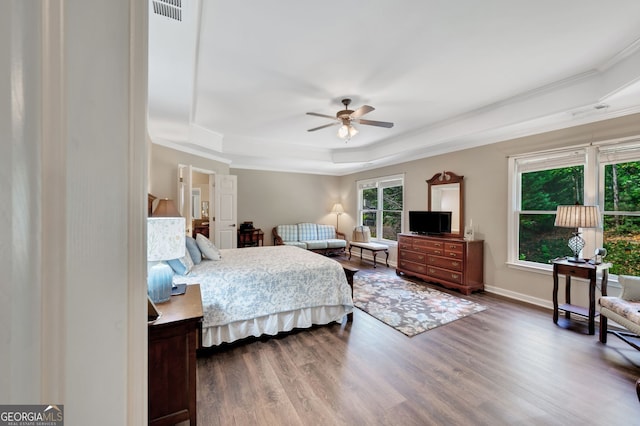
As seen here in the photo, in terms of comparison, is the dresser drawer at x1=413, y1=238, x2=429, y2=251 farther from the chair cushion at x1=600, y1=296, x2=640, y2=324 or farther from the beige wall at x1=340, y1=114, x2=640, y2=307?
the chair cushion at x1=600, y1=296, x2=640, y2=324

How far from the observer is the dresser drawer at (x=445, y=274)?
13.6 feet

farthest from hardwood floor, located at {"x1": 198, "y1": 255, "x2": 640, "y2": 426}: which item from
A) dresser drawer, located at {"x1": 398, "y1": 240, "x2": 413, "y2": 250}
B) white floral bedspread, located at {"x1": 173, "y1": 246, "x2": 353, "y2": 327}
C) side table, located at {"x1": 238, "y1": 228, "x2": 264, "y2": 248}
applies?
side table, located at {"x1": 238, "y1": 228, "x2": 264, "y2": 248}

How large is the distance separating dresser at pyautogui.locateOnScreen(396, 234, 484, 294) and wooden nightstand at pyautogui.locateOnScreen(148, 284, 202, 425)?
3.90m

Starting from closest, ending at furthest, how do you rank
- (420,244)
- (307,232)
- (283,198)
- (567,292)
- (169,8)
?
(169,8)
(567,292)
(420,244)
(307,232)
(283,198)

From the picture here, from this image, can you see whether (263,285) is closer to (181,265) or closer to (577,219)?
(181,265)

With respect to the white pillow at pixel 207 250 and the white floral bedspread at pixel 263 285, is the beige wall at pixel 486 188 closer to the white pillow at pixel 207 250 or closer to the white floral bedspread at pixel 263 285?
the white pillow at pixel 207 250

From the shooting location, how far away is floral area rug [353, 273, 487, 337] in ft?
10.1

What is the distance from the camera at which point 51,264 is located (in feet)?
1.12

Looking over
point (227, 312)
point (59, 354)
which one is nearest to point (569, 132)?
point (227, 312)

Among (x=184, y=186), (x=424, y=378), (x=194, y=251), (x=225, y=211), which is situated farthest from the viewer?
(x=225, y=211)

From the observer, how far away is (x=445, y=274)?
14.2 feet

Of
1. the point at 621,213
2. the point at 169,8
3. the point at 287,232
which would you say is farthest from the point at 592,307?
the point at 287,232

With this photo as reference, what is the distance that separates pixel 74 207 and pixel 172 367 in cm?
149

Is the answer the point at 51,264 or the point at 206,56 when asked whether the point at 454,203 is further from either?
the point at 51,264
